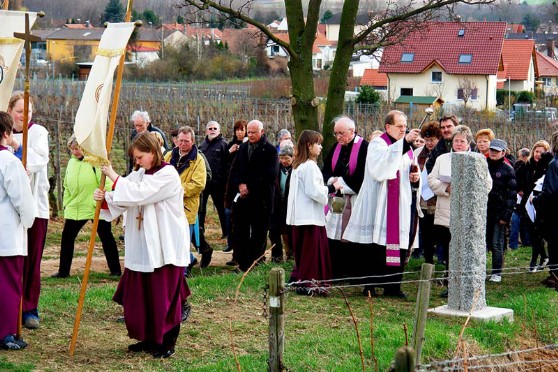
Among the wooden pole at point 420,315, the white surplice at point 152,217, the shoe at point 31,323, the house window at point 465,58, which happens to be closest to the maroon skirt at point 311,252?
the white surplice at point 152,217

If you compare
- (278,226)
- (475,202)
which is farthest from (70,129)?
(475,202)

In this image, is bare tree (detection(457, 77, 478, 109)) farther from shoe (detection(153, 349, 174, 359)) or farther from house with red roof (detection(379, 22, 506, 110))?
shoe (detection(153, 349, 174, 359))

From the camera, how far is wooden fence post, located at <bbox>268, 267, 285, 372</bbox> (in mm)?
6258

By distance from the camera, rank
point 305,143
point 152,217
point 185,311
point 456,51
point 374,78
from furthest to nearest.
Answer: point 374,78
point 456,51
point 305,143
point 185,311
point 152,217

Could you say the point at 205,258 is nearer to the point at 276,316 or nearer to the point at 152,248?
the point at 152,248

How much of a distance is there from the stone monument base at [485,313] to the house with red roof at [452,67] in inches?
1863

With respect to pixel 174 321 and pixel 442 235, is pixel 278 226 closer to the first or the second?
pixel 442 235

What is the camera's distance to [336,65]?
17.2 metres

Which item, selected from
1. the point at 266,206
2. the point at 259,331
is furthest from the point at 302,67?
the point at 259,331

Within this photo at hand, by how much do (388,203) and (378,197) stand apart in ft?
0.46

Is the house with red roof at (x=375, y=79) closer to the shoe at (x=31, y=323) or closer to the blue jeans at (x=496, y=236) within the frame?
the blue jeans at (x=496, y=236)

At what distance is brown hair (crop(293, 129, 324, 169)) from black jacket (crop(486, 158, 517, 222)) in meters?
2.33

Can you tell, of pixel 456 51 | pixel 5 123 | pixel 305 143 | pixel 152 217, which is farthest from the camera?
pixel 456 51

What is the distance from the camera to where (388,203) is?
35.3ft
